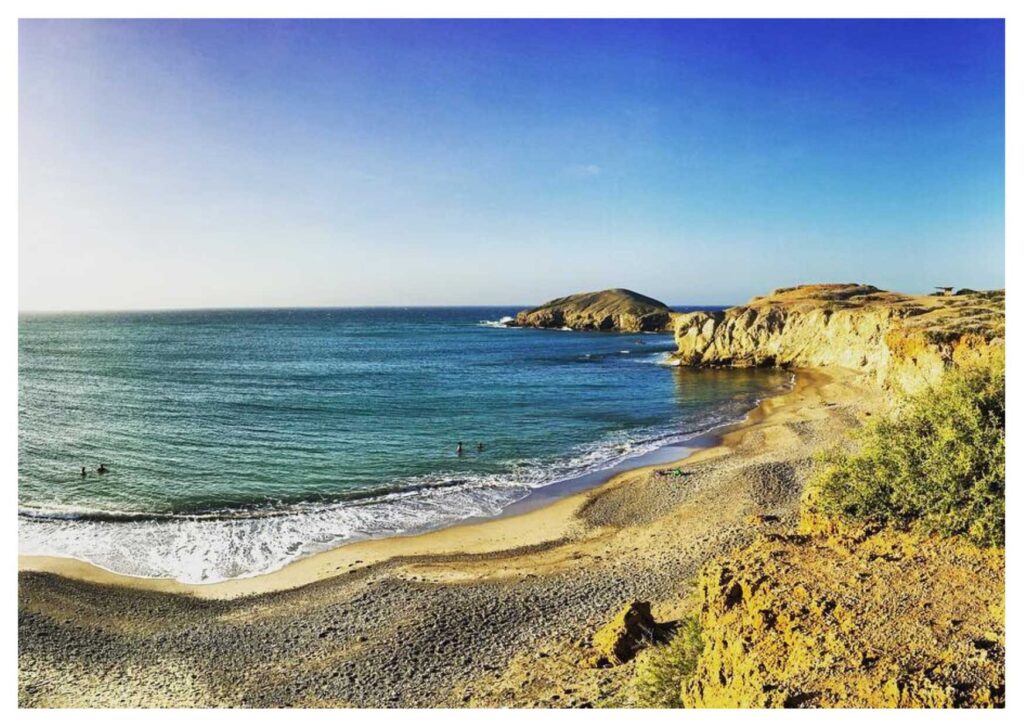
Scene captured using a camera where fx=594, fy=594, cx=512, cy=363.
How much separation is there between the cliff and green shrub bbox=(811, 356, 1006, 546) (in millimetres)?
85447

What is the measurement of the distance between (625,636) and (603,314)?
90.4 metres

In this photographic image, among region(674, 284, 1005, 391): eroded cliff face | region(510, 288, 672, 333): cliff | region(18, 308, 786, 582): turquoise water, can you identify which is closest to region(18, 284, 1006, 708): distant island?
region(18, 308, 786, 582): turquoise water

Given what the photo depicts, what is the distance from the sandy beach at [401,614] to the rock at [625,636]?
0.26 m

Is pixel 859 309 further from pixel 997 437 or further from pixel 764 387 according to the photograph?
pixel 997 437

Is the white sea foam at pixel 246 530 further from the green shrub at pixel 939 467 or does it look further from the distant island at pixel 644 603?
the green shrub at pixel 939 467

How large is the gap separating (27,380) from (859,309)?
5308 cm

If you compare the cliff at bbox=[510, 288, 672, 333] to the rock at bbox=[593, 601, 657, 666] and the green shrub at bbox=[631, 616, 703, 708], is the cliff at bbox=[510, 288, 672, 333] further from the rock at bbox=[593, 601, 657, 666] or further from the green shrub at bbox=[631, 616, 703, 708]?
the green shrub at bbox=[631, 616, 703, 708]

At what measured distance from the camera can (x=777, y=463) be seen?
19.5 metres

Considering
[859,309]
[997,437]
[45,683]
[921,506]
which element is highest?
[859,309]

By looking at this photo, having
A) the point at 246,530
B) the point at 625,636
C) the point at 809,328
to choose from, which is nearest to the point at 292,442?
the point at 246,530

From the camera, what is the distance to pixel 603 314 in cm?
9681

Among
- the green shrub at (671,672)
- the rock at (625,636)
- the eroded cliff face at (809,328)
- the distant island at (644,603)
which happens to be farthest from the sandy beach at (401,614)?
the eroded cliff face at (809,328)

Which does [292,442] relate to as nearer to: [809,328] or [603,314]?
[809,328]
